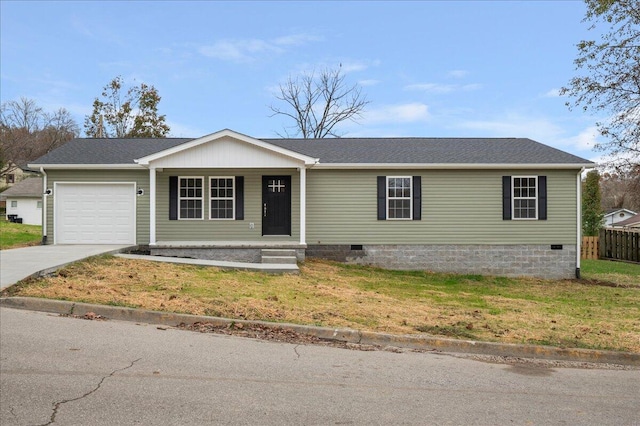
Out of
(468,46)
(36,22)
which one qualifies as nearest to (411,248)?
(468,46)

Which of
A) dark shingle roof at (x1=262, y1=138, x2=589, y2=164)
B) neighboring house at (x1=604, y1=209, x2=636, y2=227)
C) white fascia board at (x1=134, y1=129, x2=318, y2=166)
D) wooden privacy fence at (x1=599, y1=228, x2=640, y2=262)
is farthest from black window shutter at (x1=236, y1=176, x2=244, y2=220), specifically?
neighboring house at (x1=604, y1=209, x2=636, y2=227)

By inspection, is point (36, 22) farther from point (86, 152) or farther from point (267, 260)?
point (267, 260)

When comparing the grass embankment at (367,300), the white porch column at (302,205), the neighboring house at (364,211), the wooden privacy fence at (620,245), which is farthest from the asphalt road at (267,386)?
the wooden privacy fence at (620,245)

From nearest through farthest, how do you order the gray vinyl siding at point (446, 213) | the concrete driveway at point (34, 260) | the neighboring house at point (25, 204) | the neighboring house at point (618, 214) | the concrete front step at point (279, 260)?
1. the concrete driveway at point (34, 260)
2. the concrete front step at point (279, 260)
3. the gray vinyl siding at point (446, 213)
4. the neighboring house at point (25, 204)
5. the neighboring house at point (618, 214)

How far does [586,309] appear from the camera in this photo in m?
9.84

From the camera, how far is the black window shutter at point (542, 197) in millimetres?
16031

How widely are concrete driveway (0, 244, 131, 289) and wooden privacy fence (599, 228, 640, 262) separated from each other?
22512 mm

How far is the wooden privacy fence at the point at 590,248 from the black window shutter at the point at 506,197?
12941mm

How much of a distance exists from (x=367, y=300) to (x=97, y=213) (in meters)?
10.6

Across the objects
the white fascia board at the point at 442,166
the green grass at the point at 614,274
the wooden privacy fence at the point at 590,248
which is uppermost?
the white fascia board at the point at 442,166

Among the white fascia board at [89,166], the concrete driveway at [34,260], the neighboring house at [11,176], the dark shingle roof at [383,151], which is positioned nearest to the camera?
the concrete driveway at [34,260]

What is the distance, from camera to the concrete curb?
6027 millimetres

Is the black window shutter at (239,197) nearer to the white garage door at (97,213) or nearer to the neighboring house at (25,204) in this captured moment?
the white garage door at (97,213)

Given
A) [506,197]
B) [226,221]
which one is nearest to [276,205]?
[226,221]
